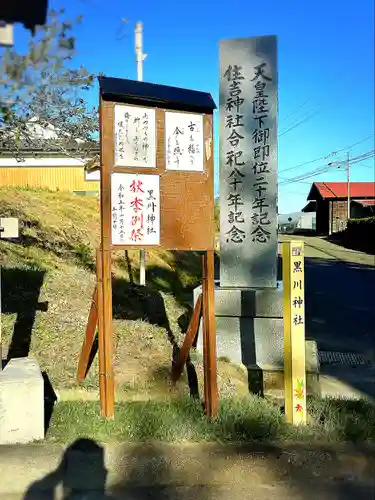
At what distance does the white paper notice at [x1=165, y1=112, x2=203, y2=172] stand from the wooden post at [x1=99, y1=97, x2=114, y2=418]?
0.50 meters

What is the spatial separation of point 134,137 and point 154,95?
15.0 inches

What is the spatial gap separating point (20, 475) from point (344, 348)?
579 centimetres

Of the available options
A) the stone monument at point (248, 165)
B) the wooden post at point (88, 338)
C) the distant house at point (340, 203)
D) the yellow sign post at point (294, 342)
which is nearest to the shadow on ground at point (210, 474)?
the yellow sign post at point (294, 342)

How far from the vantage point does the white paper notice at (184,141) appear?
184 inches

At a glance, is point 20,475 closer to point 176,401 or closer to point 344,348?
point 176,401

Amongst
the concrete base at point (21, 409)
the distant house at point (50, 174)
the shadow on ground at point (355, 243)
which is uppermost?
the distant house at point (50, 174)

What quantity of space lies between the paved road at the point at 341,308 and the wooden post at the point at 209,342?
13.4 ft

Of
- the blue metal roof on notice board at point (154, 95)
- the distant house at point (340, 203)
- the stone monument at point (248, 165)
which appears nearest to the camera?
the blue metal roof on notice board at point (154, 95)

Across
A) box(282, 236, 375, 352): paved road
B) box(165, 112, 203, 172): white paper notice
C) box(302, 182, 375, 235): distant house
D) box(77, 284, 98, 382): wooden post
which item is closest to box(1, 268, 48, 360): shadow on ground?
box(77, 284, 98, 382): wooden post

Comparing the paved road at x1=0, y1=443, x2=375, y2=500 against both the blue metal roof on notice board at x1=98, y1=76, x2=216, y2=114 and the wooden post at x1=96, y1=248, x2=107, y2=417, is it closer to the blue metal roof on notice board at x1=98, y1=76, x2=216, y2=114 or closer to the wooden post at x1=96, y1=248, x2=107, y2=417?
the wooden post at x1=96, y1=248, x2=107, y2=417

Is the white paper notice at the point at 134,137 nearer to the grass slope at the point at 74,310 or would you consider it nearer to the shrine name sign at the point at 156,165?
the shrine name sign at the point at 156,165

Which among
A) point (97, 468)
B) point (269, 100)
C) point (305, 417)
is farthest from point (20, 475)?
point (269, 100)

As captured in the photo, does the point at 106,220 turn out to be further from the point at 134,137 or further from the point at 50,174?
the point at 50,174

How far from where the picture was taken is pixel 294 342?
458cm
